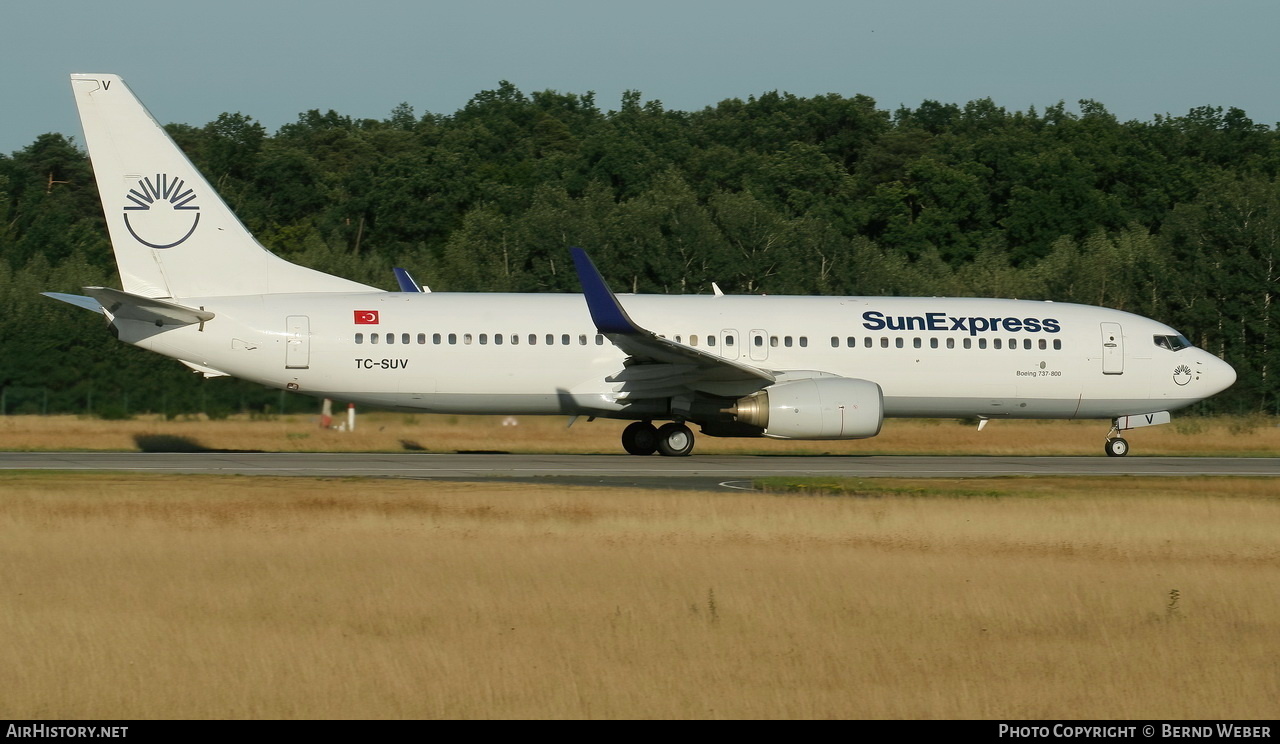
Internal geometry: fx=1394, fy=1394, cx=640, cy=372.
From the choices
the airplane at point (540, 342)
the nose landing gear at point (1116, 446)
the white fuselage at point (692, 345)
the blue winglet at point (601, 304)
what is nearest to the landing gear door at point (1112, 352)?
the white fuselage at point (692, 345)

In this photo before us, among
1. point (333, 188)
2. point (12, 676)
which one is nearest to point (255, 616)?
point (12, 676)

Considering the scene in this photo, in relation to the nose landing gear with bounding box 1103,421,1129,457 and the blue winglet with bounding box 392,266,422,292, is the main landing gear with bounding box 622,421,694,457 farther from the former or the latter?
the nose landing gear with bounding box 1103,421,1129,457

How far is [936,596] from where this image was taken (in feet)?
38.2

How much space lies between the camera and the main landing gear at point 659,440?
26.5 metres

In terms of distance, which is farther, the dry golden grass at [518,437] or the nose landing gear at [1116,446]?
the dry golden grass at [518,437]

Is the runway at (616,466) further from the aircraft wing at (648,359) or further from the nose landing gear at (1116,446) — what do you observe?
the aircraft wing at (648,359)

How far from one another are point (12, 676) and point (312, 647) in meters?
1.87

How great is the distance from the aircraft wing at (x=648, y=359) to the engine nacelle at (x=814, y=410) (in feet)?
1.96

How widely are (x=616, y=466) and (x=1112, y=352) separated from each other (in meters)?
11.3

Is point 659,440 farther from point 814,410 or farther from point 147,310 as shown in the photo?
point 147,310

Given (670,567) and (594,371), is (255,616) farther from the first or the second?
(594,371)

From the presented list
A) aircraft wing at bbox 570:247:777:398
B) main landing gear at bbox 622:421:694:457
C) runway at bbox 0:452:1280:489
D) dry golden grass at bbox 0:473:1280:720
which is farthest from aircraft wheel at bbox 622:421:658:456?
dry golden grass at bbox 0:473:1280:720

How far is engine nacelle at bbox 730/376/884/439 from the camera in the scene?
80.8 ft

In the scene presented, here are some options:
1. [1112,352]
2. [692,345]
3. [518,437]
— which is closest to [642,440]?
[692,345]
